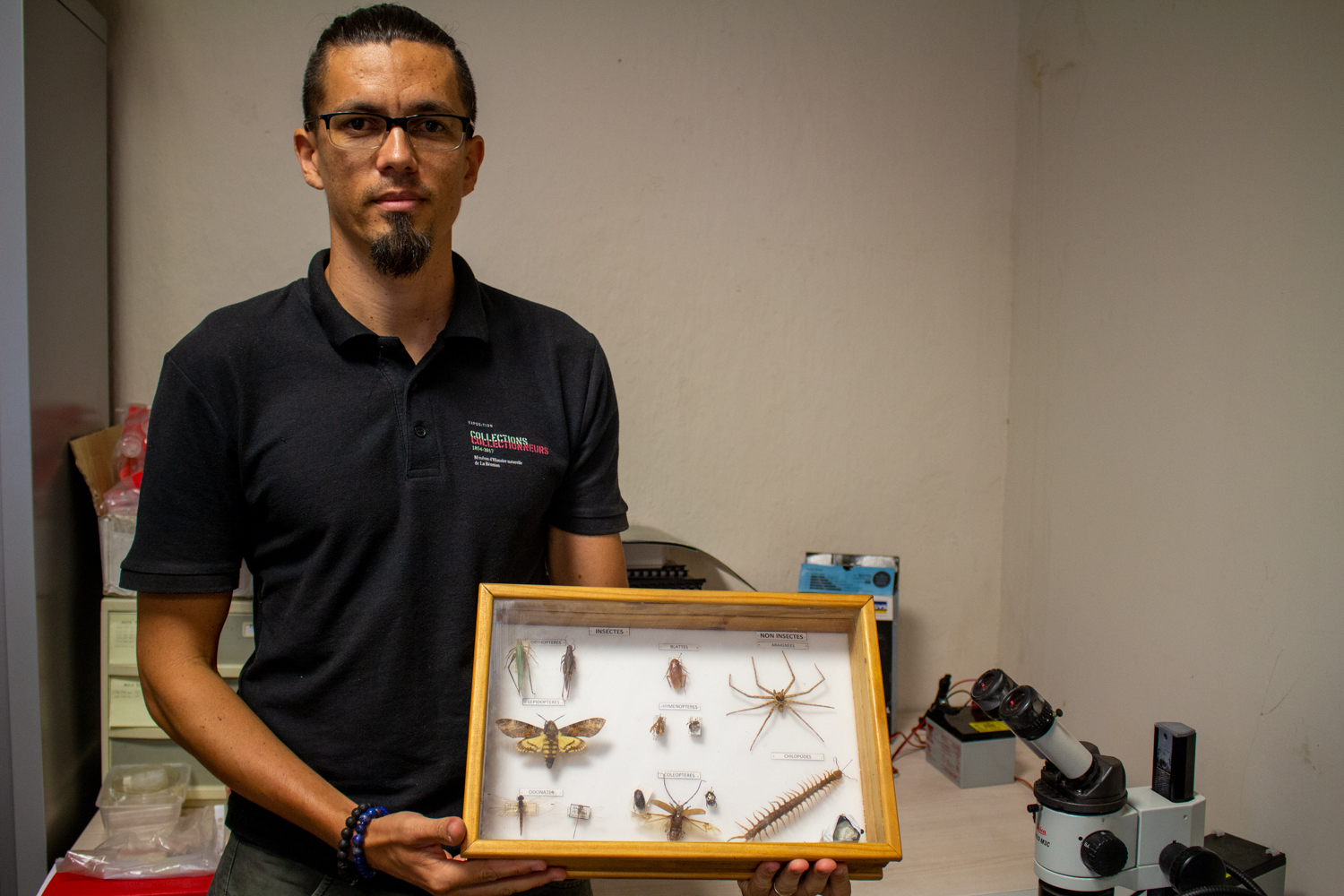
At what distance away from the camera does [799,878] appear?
0.89m

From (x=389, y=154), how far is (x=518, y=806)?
73 centimetres

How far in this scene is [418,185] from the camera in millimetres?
1024

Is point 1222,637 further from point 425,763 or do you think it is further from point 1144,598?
point 425,763

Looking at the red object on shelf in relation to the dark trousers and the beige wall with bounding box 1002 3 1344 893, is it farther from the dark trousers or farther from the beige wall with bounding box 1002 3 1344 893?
the beige wall with bounding box 1002 3 1344 893

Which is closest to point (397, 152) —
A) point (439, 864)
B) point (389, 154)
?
point (389, 154)

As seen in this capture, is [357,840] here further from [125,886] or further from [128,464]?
[128,464]

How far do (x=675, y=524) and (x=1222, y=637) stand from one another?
3.41ft

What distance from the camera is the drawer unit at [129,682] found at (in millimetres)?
1464

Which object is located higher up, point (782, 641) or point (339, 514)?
point (339, 514)

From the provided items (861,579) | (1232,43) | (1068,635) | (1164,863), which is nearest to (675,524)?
(861,579)

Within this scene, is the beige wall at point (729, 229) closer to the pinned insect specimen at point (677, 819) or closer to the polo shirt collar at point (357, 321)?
the polo shirt collar at point (357, 321)

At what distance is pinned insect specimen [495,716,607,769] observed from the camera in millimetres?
912

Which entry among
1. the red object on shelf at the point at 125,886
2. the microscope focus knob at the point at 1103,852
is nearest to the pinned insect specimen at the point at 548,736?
the microscope focus knob at the point at 1103,852

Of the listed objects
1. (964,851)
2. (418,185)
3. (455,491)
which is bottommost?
(964,851)
